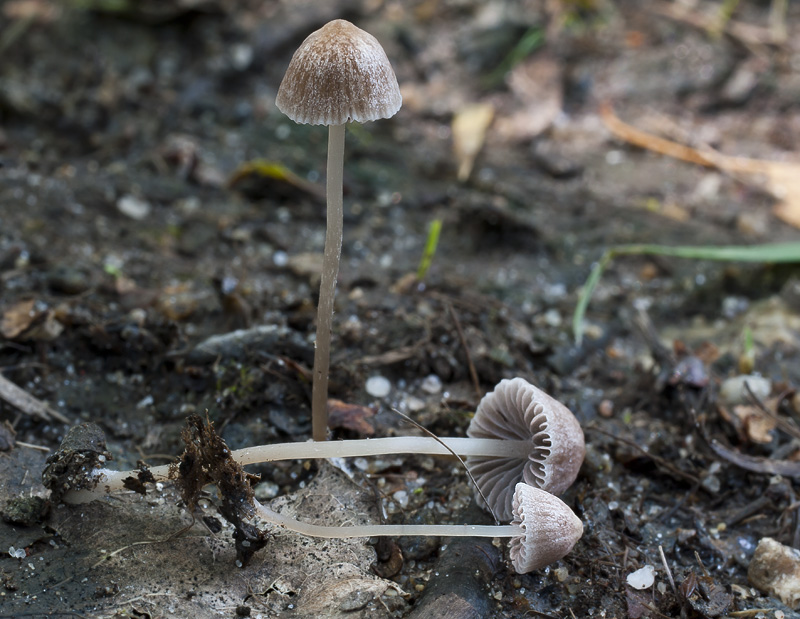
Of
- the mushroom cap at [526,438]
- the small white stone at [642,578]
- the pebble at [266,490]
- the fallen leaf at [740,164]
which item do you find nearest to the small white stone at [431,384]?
the mushroom cap at [526,438]

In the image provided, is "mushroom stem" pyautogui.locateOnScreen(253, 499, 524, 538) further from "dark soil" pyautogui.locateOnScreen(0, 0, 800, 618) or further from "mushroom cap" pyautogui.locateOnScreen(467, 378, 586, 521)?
"mushroom cap" pyautogui.locateOnScreen(467, 378, 586, 521)

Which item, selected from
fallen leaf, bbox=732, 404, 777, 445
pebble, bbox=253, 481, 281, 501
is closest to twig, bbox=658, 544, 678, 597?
fallen leaf, bbox=732, 404, 777, 445

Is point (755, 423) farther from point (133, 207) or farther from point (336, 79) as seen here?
point (133, 207)

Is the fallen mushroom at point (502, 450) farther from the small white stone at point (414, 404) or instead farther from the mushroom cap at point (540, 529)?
the small white stone at point (414, 404)

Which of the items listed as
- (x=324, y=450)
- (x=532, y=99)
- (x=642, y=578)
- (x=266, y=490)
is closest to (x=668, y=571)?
(x=642, y=578)

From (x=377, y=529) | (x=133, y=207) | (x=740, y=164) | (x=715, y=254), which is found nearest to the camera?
(x=377, y=529)

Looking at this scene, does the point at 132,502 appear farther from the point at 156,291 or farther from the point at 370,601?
the point at 156,291

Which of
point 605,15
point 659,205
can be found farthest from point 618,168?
point 605,15
